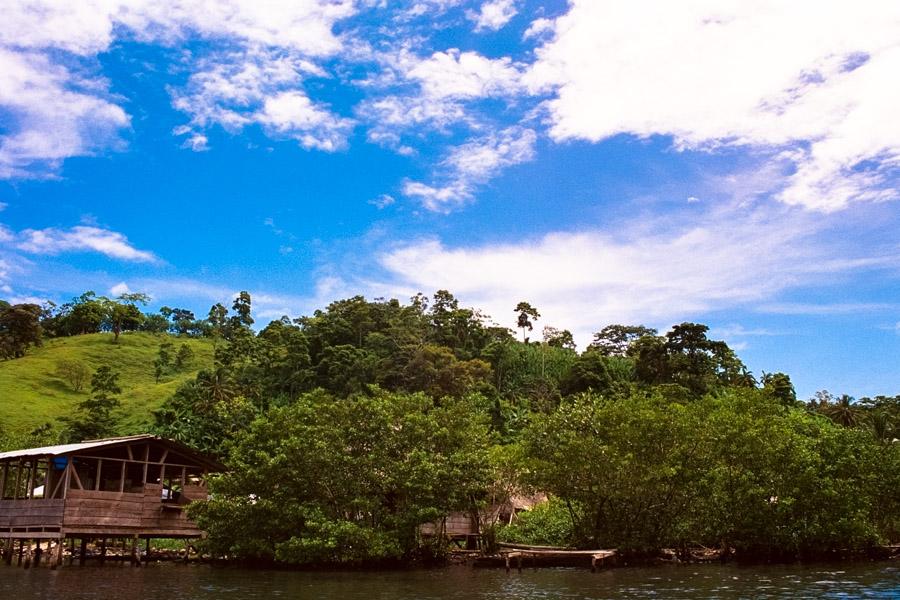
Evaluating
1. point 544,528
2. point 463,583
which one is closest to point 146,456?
point 463,583

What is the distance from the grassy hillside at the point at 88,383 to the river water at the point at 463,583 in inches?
2062

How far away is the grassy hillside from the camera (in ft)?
282

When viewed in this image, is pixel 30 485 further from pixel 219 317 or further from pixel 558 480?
pixel 219 317

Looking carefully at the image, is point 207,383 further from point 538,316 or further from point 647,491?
point 647,491

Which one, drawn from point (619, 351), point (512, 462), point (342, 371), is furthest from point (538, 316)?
point (512, 462)

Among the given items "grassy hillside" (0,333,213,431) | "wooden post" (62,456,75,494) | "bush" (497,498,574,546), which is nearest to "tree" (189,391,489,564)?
"wooden post" (62,456,75,494)

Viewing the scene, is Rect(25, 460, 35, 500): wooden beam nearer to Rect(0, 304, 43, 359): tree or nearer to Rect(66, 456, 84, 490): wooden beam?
Rect(66, 456, 84, 490): wooden beam

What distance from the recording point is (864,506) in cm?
3628

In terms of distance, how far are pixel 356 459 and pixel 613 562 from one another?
13.5 metres

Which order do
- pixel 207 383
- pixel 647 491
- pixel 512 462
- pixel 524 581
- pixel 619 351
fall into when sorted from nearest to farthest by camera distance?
pixel 524 581
pixel 647 491
pixel 512 462
pixel 207 383
pixel 619 351

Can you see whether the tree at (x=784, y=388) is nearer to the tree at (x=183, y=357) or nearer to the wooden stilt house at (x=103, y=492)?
the wooden stilt house at (x=103, y=492)

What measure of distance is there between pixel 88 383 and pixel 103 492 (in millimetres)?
71255

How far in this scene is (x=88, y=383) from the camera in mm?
100375

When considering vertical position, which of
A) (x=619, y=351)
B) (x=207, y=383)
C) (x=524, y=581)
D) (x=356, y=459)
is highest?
(x=619, y=351)
